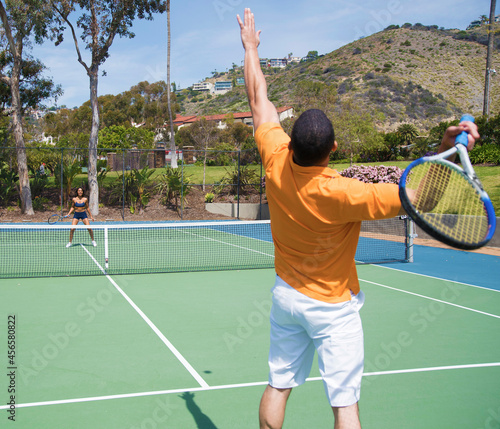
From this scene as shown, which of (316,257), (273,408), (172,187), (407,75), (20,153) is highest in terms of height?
(407,75)

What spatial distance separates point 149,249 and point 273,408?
41.3ft

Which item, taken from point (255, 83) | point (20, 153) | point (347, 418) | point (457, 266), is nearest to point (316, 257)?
point (347, 418)

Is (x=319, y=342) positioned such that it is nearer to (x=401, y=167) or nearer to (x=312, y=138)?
(x=312, y=138)

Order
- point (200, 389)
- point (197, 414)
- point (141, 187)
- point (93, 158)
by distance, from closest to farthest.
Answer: point (197, 414) → point (200, 389) → point (93, 158) → point (141, 187)

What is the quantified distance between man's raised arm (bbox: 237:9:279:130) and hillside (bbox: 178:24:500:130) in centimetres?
5810

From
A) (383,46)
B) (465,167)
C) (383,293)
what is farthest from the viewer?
(383,46)

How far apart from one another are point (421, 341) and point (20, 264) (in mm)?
9322

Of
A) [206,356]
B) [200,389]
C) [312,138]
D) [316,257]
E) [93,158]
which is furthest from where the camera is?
[93,158]

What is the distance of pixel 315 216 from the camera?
229 centimetres

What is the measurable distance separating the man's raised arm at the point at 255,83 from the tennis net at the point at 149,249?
6.68 meters

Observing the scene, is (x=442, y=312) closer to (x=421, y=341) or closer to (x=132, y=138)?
(x=421, y=341)

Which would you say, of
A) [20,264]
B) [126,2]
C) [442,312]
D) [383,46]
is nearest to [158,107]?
[383,46]

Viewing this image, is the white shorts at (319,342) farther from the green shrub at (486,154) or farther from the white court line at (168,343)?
the green shrub at (486,154)

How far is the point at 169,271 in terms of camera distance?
35.7ft
